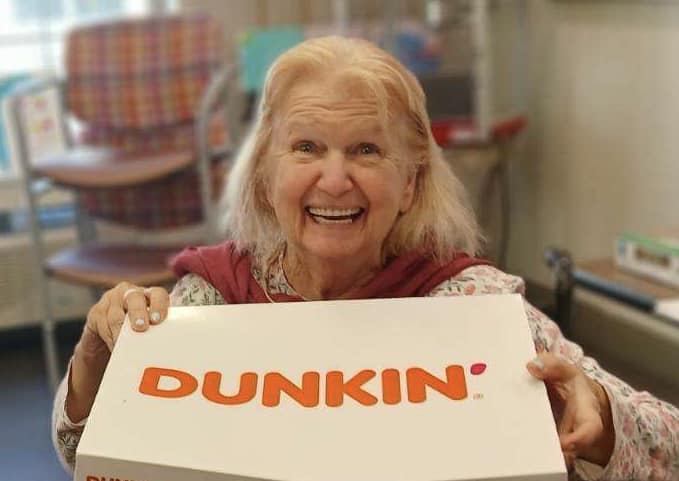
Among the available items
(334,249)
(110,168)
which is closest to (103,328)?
Result: (334,249)

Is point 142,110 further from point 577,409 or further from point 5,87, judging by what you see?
point 577,409

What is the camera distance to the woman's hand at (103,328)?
1165mm

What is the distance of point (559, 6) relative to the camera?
3520 millimetres

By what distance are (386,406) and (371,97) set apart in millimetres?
406

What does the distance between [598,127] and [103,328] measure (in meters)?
2.50

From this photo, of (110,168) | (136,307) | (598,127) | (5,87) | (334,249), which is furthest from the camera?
(5,87)

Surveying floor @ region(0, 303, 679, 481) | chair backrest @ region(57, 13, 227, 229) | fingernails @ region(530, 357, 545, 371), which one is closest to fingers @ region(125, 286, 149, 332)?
fingernails @ region(530, 357, 545, 371)

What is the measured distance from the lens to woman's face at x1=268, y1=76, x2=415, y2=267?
124cm

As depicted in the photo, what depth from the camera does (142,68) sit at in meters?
3.24

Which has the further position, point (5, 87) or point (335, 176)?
point (5, 87)

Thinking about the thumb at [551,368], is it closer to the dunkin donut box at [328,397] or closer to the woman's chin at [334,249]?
the dunkin donut box at [328,397]

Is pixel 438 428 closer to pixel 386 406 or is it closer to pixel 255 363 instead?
pixel 386 406

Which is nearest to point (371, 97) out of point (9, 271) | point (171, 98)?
point (171, 98)

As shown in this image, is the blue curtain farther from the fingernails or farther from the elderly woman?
the fingernails
